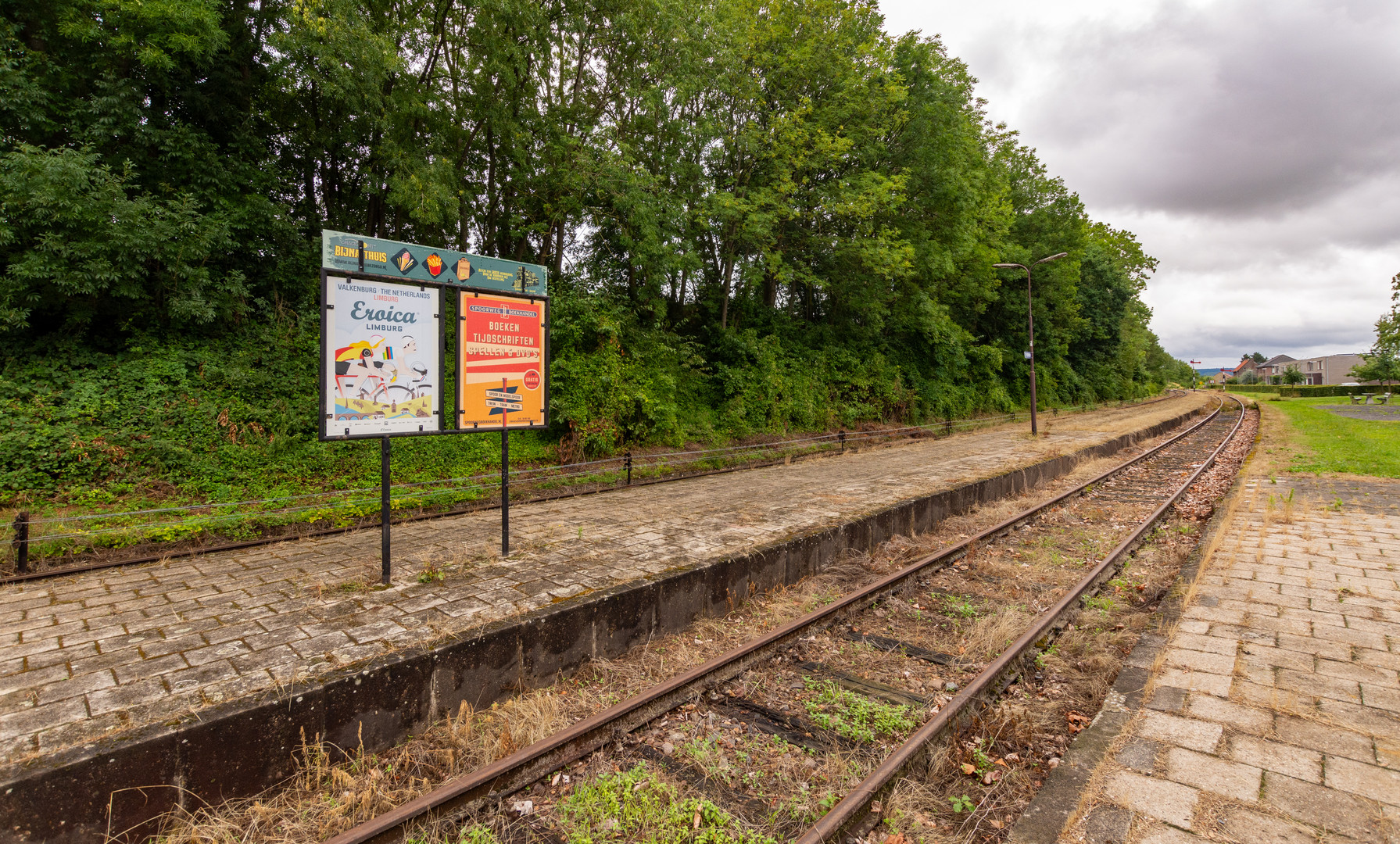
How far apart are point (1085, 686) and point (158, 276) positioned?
13.1 metres

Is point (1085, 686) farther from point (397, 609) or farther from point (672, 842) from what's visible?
point (397, 609)

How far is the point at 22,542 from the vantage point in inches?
231

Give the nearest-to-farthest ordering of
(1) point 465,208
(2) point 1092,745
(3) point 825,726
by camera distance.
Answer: (2) point 1092,745
(3) point 825,726
(1) point 465,208

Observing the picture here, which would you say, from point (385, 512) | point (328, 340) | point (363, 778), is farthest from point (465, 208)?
point (363, 778)

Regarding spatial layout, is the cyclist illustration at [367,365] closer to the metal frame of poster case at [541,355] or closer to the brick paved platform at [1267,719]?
the metal frame of poster case at [541,355]

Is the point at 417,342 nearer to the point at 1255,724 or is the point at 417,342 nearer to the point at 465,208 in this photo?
the point at 1255,724

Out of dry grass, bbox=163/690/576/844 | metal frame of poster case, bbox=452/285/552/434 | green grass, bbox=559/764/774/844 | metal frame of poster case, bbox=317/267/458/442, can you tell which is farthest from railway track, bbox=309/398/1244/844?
metal frame of poster case, bbox=452/285/552/434

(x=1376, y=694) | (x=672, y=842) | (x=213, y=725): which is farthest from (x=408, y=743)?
(x=1376, y=694)

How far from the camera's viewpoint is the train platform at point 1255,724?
2762mm

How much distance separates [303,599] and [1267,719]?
277 inches

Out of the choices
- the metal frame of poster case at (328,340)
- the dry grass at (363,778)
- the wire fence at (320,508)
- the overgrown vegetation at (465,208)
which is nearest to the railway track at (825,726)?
the dry grass at (363,778)

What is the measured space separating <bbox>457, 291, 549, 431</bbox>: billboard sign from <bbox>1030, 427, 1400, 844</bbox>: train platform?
5.34 metres

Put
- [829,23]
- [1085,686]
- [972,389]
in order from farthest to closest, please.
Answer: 1. [972,389]
2. [829,23]
3. [1085,686]

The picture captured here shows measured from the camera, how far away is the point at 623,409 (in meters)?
12.8
